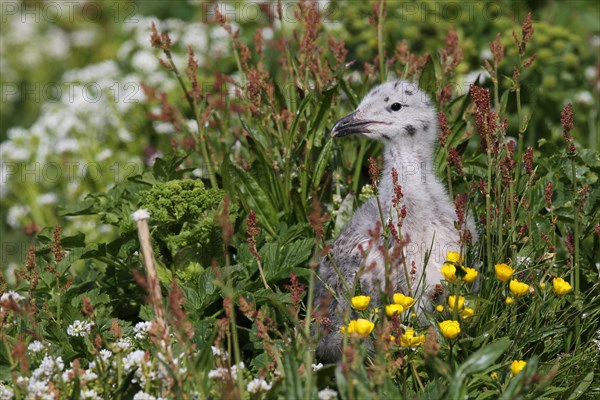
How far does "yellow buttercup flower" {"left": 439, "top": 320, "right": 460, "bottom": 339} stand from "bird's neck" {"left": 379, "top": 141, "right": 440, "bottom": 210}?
3.22ft

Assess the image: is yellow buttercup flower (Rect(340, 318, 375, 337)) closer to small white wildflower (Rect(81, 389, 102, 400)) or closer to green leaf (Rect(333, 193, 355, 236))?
small white wildflower (Rect(81, 389, 102, 400))

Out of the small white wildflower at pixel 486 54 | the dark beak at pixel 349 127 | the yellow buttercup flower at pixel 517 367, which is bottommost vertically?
the yellow buttercup flower at pixel 517 367

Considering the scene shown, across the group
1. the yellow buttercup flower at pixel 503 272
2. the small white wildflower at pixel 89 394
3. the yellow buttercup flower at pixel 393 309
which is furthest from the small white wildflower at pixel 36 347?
the yellow buttercup flower at pixel 503 272

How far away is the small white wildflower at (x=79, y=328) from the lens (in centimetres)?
348

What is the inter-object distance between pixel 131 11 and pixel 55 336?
7.29 meters

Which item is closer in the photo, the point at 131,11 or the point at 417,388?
the point at 417,388

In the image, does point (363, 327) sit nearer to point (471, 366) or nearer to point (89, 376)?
point (471, 366)

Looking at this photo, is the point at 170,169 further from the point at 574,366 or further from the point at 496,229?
the point at 574,366

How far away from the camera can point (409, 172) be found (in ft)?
13.2

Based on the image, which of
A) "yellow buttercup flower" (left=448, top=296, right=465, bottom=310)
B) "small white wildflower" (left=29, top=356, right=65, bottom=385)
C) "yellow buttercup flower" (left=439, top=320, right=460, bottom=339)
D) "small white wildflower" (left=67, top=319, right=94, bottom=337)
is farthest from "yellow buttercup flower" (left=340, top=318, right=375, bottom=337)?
"small white wildflower" (left=67, top=319, right=94, bottom=337)

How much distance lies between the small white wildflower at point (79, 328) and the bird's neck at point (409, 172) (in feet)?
4.79

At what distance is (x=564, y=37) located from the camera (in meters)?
6.56

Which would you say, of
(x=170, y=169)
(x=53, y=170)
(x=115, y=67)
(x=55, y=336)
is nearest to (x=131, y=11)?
(x=115, y=67)

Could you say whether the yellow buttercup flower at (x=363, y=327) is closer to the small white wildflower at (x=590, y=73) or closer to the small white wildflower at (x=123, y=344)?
the small white wildflower at (x=123, y=344)
